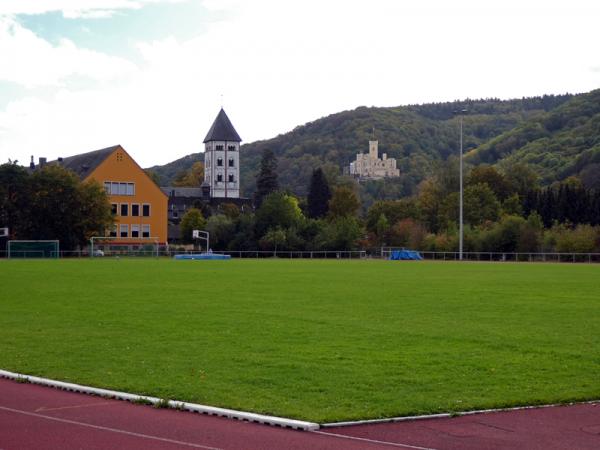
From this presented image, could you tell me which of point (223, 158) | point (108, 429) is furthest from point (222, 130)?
point (108, 429)

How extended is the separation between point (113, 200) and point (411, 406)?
316 ft

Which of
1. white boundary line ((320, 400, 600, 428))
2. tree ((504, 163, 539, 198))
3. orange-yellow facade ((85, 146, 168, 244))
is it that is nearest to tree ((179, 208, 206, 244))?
orange-yellow facade ((85, 146, 168, 244))

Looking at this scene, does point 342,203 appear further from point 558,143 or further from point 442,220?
point 558,143

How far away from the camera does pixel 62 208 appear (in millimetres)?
85312

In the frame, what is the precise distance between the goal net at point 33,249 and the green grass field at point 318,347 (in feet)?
176

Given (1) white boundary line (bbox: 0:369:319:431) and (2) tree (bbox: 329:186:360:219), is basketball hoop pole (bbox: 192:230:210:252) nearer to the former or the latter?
(2) tree (bbox: 329:186:360:219)

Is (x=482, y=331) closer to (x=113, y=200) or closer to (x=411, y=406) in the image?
(x=411, y=406)

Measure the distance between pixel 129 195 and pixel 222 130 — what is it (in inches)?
2551

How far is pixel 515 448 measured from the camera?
9.16 meters

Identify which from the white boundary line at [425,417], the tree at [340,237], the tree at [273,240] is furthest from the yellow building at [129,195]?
the white boundary line at [425,417]

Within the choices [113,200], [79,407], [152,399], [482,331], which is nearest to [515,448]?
[152,399]

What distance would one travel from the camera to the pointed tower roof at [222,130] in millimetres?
166500

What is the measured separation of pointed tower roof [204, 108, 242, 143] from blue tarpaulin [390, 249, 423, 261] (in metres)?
81.7

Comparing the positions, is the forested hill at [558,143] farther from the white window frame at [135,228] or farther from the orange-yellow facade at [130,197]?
the white window frame at [135,228]
